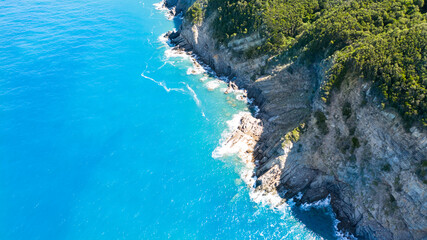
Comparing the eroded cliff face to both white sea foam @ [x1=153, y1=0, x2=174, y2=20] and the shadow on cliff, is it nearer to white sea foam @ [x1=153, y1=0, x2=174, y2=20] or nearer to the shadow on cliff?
the shadow on cliff

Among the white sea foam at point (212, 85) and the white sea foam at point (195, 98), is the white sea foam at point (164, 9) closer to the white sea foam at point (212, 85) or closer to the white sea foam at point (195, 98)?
the white sea foam at point (212, 85)

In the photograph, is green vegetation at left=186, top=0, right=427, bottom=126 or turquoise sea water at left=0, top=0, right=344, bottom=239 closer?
green vegetation at left=186, top=0, right=427, bottom=126

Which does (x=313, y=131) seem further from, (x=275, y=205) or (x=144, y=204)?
(x=144, y=204)

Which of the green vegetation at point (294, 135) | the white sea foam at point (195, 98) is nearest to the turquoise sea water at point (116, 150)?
the white sea foam at point (195, 98)

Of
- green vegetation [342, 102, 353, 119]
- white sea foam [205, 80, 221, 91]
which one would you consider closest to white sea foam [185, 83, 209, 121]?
white sea foam [205, 80, 221, 91]

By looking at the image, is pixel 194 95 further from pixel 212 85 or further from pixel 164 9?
pixel 164 9

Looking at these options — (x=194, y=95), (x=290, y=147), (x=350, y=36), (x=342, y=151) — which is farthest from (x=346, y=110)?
(x=194, y=95)
